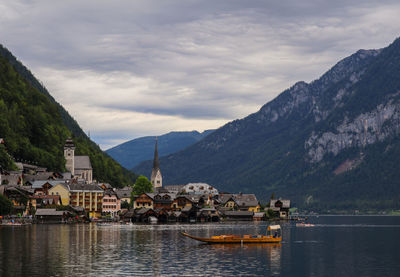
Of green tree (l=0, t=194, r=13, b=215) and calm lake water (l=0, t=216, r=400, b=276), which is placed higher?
green tree (l=0, t=194, r=13, b=215)

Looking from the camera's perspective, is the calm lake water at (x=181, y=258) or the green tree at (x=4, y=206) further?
the green tree at (x=4, y=206)

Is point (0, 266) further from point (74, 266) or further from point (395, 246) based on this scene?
point (395, 246)

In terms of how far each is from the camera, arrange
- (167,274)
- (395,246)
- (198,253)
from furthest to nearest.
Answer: (395,246) < (198,253) < (167,274)

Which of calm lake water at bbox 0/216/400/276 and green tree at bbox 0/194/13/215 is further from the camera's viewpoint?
green tree at bbox 0/194/13/215

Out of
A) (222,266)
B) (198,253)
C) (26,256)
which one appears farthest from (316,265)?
(26,256)

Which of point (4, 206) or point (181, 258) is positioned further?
point (4, 206)

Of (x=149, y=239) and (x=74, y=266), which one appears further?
(x=149, y=239)

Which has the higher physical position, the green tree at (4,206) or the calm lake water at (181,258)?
the green tree at (4,206)

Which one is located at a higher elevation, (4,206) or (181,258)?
(4,206)

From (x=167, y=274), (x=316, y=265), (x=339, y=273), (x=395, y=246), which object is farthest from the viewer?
(x=395, y=246)

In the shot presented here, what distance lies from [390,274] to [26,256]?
1880 inches

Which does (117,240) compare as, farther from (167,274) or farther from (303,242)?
(167,274)

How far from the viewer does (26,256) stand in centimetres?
8581

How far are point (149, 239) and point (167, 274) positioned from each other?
55.3 meters
